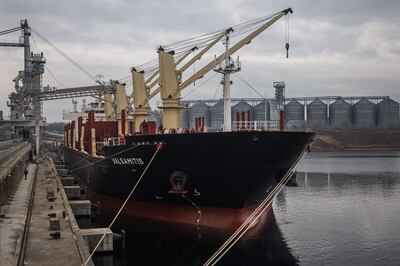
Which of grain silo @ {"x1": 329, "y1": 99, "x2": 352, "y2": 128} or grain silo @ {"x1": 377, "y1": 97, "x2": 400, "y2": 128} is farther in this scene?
grain silo @ {"x1": 329, "y1": 99, "x2": 352, "y2": 128}

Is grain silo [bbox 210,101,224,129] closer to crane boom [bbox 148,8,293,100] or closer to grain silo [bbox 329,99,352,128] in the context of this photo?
grain silo [bbox 329,99,352,128]

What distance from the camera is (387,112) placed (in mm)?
170250

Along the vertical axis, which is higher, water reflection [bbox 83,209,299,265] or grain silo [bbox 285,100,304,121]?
grain silo [bbox 285,100,304,121]

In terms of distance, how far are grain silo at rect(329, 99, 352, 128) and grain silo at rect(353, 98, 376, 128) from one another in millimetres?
2723

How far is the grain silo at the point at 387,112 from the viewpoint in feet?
→ 556

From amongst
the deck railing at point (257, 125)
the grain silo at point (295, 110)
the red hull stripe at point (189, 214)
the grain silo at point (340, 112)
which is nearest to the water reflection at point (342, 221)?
the red hull stripe at point (189, 214)

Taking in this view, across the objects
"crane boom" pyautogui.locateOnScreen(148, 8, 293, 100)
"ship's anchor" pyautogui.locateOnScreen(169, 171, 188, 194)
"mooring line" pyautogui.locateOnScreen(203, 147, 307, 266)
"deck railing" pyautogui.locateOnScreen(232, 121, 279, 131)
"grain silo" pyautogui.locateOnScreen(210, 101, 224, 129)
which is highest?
"grain silo" pyautogui.locateOnScreen(210, 101, 224, 129)

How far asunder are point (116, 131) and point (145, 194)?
20.8 metres

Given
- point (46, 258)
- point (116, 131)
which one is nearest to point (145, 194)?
point (46, 258)

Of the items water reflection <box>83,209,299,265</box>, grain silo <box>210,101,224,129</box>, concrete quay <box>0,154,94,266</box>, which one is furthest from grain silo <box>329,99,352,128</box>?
concrete quay <box>0,154,94,266</box>

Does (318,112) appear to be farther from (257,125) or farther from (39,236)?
(39,236)

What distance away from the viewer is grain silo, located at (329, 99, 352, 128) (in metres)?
172

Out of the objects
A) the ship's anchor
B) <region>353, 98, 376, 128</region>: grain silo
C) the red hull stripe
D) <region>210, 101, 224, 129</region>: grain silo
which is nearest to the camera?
the red hull stripe

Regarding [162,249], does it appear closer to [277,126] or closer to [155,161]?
[155,161]
